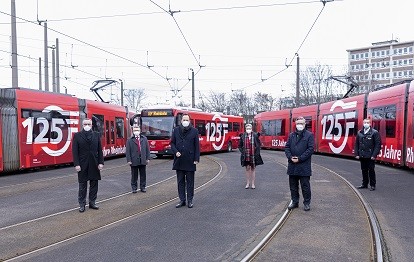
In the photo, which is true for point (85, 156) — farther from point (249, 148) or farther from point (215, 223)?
point (249, 148)

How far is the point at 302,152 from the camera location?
8.35 meters

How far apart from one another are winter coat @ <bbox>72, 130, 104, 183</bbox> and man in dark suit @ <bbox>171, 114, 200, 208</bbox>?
171cm

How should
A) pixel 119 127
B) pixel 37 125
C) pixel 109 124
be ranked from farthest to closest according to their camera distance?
pixel 119 127, pixel 109 124, pixel 37 125

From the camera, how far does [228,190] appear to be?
10984 mm

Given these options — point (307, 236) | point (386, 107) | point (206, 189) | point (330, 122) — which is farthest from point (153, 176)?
point (330, 122)

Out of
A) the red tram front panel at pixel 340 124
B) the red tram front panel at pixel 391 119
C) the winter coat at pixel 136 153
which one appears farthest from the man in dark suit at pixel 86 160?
the red tram front panel at pixel 340 124

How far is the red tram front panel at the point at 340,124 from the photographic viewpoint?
21.3 m

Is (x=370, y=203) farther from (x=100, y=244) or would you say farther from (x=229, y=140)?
(x=229, y=140)

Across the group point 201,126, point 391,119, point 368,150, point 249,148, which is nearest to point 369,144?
point 368,150

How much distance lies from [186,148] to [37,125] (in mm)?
10435

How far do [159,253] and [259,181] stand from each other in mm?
7675

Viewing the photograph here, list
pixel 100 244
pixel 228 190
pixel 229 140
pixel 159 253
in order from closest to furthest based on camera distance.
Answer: pixel 159 253, pixel 100 244, pixel 228 190, pixel 229 140

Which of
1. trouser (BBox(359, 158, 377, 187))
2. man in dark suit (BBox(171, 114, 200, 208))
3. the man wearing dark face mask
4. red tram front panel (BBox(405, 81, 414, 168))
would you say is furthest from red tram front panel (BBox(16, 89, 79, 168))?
red tram front panel (BBox(405, 81, 414, 168))

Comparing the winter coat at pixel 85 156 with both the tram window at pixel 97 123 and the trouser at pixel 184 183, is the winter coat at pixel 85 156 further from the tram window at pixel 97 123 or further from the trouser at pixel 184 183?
the tram window at pixel 97 123
